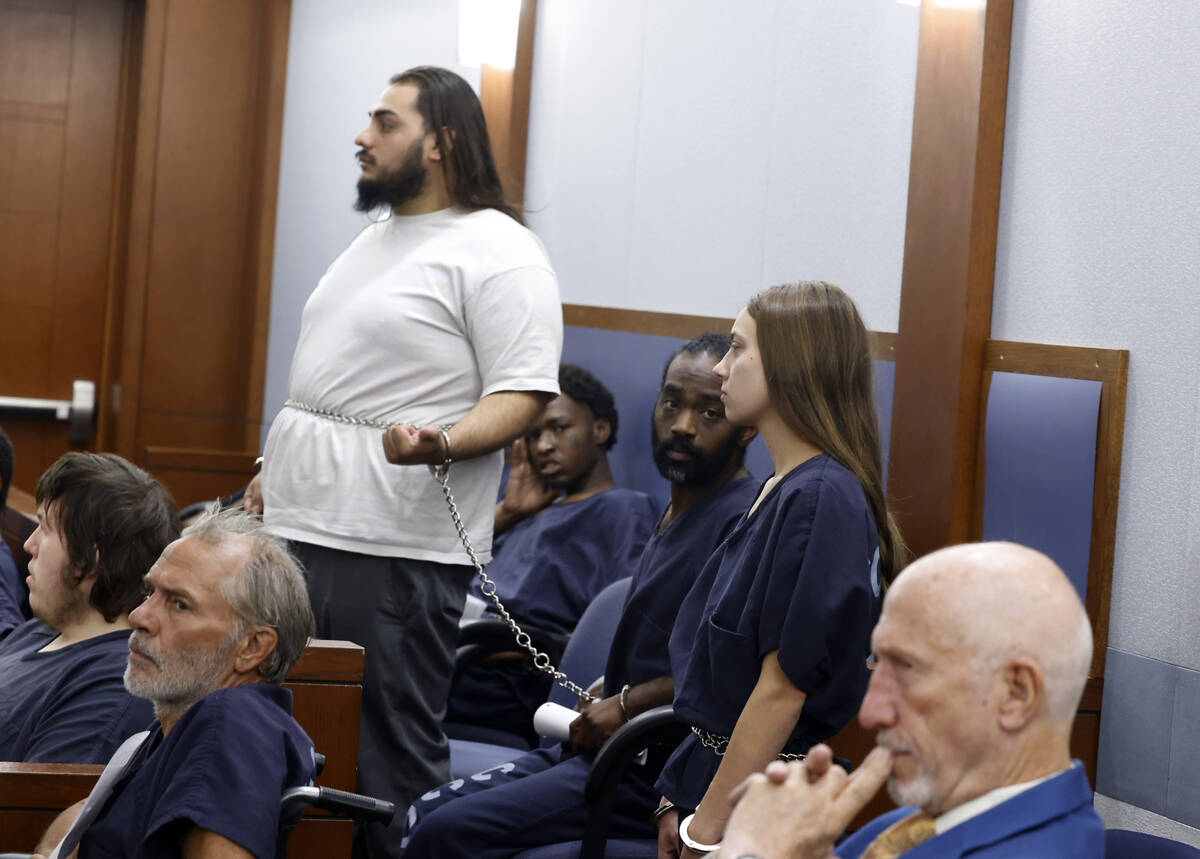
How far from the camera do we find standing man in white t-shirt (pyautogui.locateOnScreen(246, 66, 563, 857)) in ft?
9.07

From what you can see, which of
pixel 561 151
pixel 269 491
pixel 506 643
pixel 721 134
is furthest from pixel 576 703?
pixel 561 151

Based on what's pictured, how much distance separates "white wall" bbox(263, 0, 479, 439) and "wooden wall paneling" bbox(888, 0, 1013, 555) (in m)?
3.21

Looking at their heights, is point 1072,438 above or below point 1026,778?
above

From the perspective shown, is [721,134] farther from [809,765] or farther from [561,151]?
[809,765]

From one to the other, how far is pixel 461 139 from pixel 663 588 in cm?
102

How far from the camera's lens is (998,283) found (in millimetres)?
2469

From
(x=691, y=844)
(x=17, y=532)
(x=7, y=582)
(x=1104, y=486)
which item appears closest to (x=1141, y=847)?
(x=691, y=844)

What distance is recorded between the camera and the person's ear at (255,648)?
6.48 ft

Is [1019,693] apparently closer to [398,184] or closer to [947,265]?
[947,265]

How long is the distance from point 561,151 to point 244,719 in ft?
10.1

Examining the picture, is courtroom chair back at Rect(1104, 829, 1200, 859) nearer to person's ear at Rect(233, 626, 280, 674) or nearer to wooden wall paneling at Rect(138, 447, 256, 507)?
person's ear at Rect(233, 626, 280, 674)

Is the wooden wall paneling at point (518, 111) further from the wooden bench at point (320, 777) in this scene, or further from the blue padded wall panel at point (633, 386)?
the wooden bench at point (320, 777)

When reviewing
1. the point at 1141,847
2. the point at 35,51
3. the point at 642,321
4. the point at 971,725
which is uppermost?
the point at 35,51

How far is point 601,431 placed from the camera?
3.91 meters
